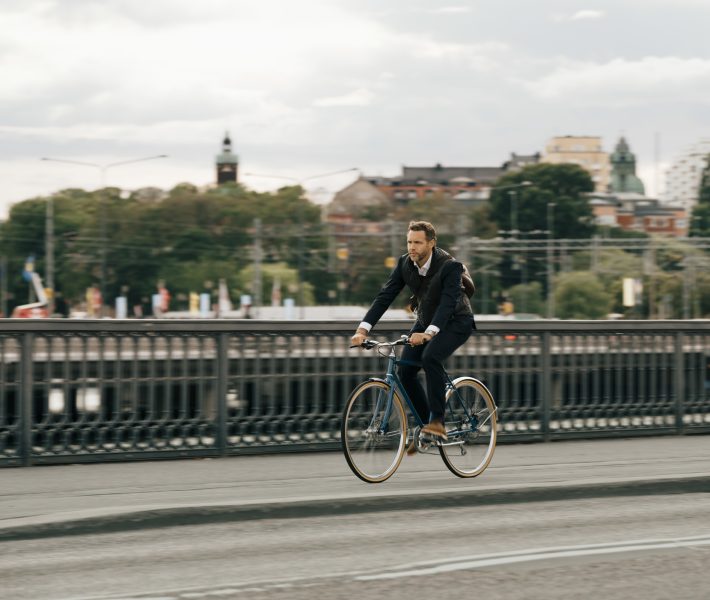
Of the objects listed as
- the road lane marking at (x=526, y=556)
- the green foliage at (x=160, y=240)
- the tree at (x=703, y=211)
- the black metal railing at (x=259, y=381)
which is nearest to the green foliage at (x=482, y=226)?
the green foliage at (x=160, y=240)

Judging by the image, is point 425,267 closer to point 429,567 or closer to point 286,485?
point 286,485

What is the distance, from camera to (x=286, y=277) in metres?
99.1

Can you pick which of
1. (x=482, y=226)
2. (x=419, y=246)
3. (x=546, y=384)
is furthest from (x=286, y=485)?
(x=482, y=226)

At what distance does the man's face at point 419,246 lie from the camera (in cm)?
829

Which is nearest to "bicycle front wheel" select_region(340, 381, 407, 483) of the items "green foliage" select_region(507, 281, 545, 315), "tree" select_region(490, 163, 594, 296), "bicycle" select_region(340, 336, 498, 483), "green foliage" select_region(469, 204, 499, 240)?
"bicycle" select_region(340, 336, 498, 483)

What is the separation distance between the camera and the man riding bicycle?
27.3 ft

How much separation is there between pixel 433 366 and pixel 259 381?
6.54 ft

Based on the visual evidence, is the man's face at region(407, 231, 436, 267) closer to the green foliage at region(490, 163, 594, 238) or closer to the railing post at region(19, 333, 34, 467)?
the railing post at region(19, 333, 34, 467)

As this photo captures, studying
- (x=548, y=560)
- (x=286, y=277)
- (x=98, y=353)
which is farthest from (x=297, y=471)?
(x=286, y=277)

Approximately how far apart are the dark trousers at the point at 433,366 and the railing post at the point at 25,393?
267 cm

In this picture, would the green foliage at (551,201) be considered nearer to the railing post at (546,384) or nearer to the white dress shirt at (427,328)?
the railing post at (546,384)

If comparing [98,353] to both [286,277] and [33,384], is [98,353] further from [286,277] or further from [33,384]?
[286,277]

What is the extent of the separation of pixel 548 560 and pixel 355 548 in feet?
3.14

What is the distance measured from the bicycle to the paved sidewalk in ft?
0.43
